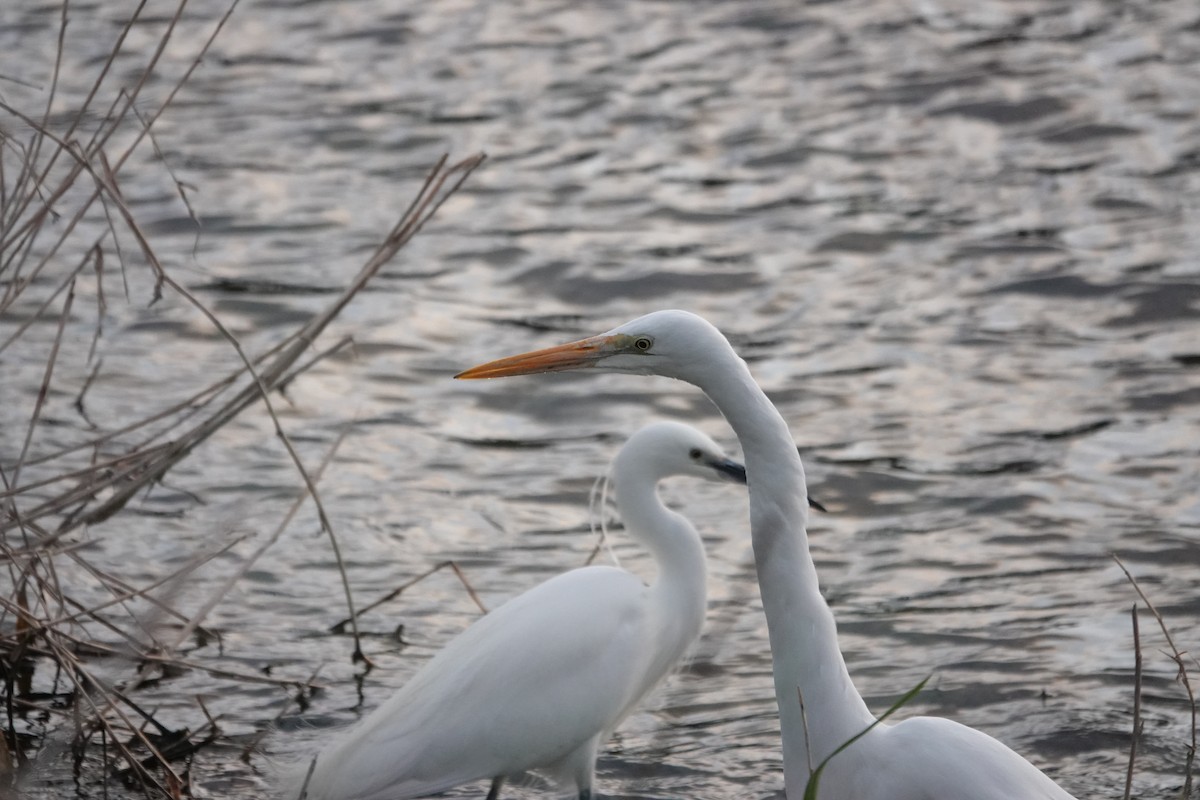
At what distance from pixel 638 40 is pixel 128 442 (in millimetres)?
4939

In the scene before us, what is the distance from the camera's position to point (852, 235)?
7.86 metres

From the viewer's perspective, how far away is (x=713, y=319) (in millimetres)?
7215

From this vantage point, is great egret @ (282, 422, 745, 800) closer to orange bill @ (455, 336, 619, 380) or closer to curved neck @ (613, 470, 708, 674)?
curved neck @ (613, 470, 708, 674)

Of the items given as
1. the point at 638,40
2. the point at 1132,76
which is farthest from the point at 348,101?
the point at 1132,76

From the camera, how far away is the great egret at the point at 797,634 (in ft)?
9.68

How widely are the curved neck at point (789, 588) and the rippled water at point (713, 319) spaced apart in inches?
28.6

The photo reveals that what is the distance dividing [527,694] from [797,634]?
1168 mm

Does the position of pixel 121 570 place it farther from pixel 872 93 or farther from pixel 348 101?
pixel 872 93

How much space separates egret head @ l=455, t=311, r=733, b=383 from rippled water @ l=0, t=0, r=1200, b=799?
876mm

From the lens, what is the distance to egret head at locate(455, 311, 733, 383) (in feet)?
9.71

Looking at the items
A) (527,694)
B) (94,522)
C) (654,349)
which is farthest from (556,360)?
(94,522)

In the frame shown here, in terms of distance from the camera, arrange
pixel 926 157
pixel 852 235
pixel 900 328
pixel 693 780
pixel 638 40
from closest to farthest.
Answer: pixel 693 780, pixel 900 328, pixel 852 235, pixel 926 157, pixel 638 40

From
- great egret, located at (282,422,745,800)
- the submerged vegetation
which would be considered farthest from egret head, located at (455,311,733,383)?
great egret, located at (282,422,745,800)

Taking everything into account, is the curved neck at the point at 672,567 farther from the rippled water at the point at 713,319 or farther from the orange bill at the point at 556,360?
the orange bill at the point at 556,360
